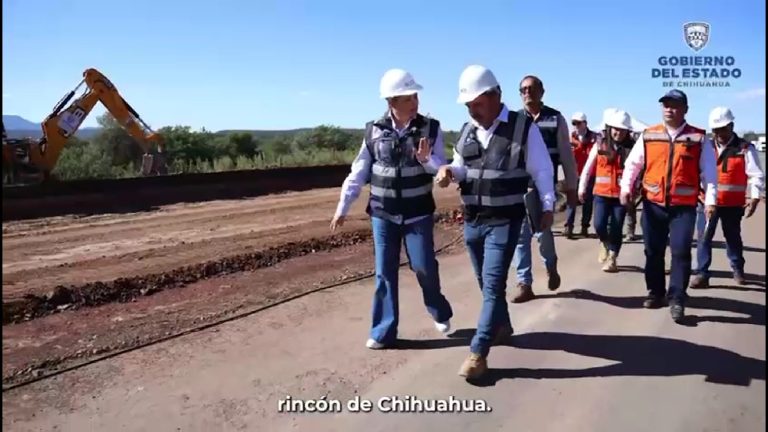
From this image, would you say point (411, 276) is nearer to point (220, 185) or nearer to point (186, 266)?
point (186, 266)

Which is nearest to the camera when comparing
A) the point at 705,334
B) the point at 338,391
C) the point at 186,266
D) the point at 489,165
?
the point at 338,391

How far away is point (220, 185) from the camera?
1895cm

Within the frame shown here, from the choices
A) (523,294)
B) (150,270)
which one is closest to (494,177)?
(523,294)

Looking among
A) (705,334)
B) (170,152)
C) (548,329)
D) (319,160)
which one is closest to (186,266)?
(548,329)

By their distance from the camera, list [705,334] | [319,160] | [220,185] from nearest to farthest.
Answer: [705,334]
[220,185]
[319,160]

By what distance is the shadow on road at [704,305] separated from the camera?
589cm

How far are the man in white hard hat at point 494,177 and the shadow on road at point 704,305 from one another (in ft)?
6.64

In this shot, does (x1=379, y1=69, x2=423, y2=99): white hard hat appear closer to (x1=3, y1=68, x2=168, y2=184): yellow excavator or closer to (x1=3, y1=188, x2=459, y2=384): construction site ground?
(x1=3, y1=188, x2=459, y2=384): construction site ground

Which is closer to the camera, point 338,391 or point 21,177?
point 338,391

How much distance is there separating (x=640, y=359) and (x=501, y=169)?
1577 mm

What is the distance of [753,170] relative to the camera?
712cm

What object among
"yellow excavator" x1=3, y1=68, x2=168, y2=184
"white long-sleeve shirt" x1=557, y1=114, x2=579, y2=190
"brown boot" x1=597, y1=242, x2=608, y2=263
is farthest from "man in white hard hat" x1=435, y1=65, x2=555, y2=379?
"yellow excavator" x1=3, y1=68, x2=168, y2=184

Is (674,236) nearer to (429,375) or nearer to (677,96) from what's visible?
(677,96)

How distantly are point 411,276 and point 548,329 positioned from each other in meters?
1.99
